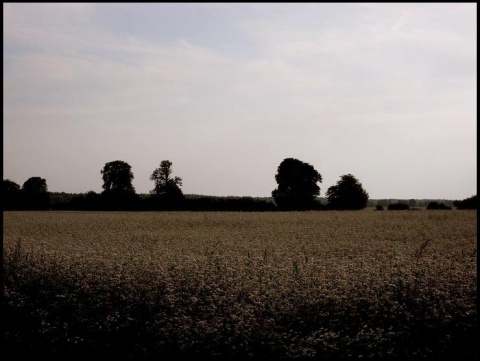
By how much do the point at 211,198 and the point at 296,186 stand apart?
12281 millimetres

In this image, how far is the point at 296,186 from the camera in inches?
2496

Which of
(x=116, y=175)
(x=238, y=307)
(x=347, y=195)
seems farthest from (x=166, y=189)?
(x=238, y=307)

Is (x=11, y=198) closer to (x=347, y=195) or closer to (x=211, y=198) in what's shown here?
(x=211, y=198)

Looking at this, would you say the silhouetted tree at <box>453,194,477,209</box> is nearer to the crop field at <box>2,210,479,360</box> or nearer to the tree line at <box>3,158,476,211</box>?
the tree line at <box>3,158,476,211</box>

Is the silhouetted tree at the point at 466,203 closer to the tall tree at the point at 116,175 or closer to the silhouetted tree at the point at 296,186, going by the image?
the silhouetted tree at the point at 296,186

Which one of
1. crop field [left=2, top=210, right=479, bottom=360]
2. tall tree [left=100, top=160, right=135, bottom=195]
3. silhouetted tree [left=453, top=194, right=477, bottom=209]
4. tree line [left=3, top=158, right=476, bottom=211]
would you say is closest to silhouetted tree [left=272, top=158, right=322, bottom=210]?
tree line [left=3, top=158, right=476, bottom=211]

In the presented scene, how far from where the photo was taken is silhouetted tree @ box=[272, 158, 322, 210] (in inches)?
2458

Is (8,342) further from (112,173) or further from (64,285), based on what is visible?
(112,173)

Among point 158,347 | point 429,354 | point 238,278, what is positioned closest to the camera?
point 429,354

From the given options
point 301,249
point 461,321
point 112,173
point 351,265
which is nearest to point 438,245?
point 301,249

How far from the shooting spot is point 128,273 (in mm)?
11922

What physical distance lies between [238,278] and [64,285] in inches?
175

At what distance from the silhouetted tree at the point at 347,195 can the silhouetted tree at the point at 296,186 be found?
492cm

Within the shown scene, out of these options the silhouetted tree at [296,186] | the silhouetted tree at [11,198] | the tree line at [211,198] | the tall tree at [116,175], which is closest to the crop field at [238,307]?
the tree line at [211,198]
